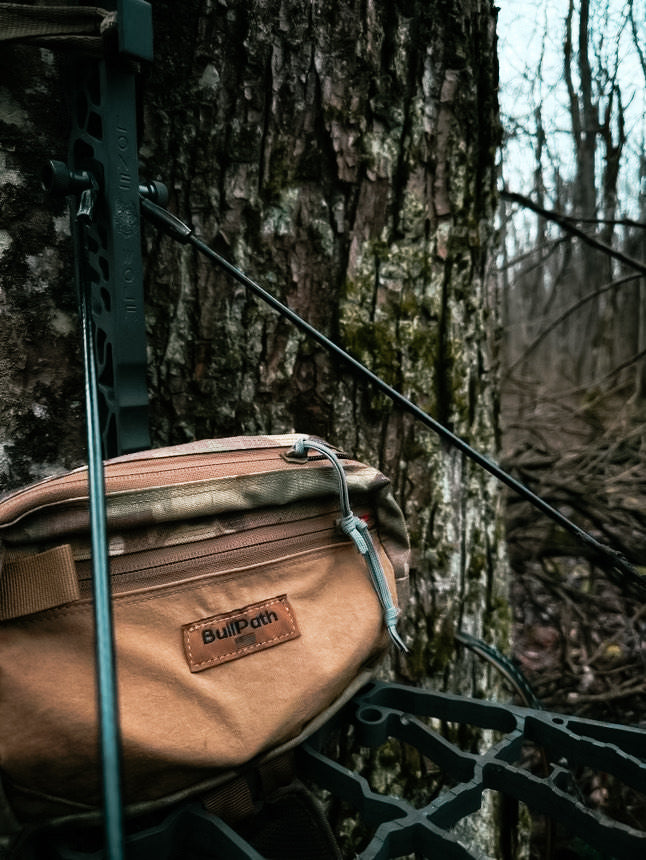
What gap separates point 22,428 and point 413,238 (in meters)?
1.03

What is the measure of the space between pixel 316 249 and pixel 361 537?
77cm

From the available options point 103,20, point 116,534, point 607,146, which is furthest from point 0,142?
point 607,146

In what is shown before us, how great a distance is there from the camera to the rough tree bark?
4.30ft

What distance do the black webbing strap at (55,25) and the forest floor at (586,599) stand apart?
2.56 metres

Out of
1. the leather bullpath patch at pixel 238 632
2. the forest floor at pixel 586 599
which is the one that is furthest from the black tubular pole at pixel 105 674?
A: the forest floor at pixel 586 599

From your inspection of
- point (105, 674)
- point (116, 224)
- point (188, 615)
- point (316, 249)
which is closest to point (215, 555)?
point (188, 615)

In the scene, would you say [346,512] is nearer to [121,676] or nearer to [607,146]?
[121,676]

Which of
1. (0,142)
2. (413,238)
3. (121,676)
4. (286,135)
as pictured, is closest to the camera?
(121,676)

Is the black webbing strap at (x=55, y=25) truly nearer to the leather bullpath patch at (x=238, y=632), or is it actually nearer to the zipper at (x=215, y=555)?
the zipper at (x=215, y=555)

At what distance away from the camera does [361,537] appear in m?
1.04

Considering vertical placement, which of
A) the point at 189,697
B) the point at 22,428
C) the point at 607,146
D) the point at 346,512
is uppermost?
the point at 607,146

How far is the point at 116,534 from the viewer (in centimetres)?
85

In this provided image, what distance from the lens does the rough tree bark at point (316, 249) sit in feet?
4.30

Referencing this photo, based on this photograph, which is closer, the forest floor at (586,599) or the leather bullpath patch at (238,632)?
the leather bullpath patch at (238,632)
